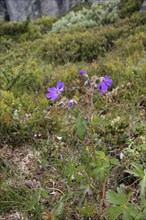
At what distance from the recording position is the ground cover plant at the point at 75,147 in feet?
7.10

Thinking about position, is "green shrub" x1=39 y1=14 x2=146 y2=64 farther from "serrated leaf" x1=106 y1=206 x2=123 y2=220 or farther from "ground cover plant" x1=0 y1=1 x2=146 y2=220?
"serrated leaf" x1=106 y1=206 x2=123 y2=220

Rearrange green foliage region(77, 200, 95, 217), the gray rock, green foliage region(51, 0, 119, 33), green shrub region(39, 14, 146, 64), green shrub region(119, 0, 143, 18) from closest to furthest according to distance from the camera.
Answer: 1. green foliage region(77, 200, 95, 217)
2. green shrub region(39, 14, 146, 64)
3. green shrub region(119, 0, 143, 18)
4. green foliage region(51, 0, 119, 33)
5. the gray rock

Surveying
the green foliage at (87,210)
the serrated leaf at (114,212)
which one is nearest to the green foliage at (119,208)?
the serrated leaf at (114,212)

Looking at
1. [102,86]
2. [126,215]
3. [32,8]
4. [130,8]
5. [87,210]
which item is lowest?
[32,8]

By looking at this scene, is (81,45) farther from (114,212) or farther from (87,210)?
(114,212)

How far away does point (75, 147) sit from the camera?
3.53 metres

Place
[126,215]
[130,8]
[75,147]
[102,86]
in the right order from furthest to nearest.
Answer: [130,8] → [75,147] → [102,86] → [126,215]

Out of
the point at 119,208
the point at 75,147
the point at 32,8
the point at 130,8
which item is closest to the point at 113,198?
the point at 119,208

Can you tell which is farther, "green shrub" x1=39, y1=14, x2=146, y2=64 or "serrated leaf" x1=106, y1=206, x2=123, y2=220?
"green shrub" x1=39, y1=14, x2=146, y2=64

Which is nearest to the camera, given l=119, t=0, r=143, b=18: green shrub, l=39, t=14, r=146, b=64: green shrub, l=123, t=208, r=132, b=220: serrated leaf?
l=123, t=208, r=132, b=220: serrated leaf

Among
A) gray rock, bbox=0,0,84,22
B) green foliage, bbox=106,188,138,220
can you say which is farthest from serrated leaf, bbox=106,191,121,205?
gray rock, bbox=0,0,84,22

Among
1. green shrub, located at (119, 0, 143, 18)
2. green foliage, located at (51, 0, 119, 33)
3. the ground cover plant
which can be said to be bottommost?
green foliage, located at (51, 0, 119, 33)

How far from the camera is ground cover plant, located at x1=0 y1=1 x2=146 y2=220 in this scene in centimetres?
216

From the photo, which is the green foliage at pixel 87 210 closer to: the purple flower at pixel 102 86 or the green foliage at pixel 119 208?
the green foliage at pixel 119 208
